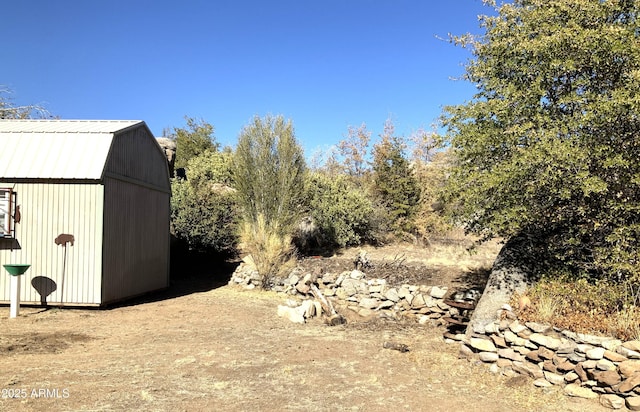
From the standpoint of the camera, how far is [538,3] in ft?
23.6

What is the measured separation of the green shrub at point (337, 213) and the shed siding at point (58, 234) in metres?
7.75

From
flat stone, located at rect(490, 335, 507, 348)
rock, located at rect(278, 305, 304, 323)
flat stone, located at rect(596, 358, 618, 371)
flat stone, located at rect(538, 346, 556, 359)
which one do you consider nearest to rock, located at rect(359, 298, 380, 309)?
rock, located at rect(278, 305, 304, 323)

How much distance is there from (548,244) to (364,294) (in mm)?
4888

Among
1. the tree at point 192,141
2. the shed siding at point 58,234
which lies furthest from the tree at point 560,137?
the tree at point 192,141

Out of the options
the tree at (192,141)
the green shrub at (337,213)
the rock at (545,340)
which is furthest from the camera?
the tree at (192,141)

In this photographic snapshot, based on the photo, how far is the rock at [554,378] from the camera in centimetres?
514

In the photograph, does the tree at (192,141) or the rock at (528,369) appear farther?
the tree at (192,141)

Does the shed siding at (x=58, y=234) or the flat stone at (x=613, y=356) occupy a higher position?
the shed siding at (x=58, y=234)

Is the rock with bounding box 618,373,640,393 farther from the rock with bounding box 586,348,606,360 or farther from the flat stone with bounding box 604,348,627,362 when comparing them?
the rock with bounding box 586,348,606,360

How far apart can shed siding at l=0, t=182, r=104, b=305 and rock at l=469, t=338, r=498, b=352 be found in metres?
7.37

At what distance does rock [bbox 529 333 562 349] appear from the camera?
5348mm

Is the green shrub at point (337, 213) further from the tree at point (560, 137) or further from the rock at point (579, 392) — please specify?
the rock at point (579, 392)

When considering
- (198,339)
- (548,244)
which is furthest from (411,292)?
(198,339)

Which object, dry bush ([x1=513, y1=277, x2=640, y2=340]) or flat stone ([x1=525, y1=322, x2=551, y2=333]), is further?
flat stone ([x1=525, y1=322, x2=551, y2=333])
